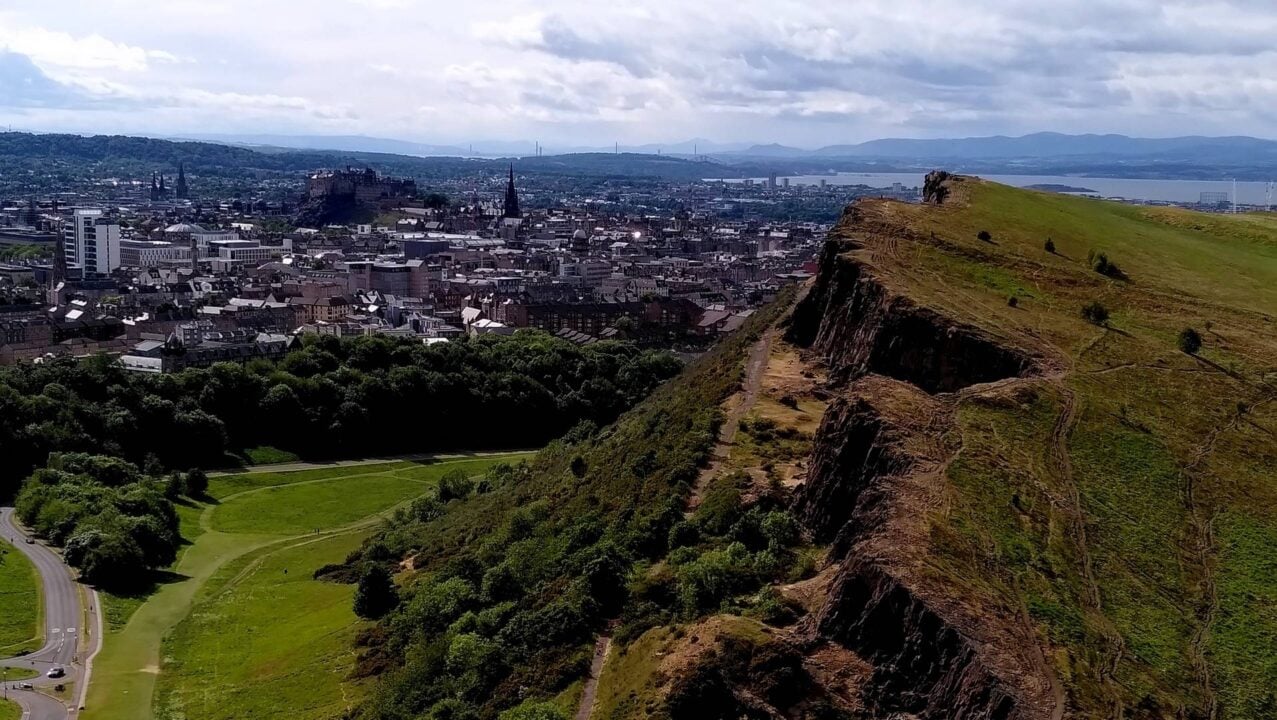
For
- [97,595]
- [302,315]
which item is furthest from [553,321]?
[97,595]

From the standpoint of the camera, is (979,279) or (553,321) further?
(553,321)

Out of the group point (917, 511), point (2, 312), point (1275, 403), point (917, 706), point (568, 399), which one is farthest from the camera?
point (2, 312)

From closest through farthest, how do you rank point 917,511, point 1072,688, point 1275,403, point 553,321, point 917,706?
point 1072,688 → point 917,706 → point 917,511 → point 1275,403 → point 553,321

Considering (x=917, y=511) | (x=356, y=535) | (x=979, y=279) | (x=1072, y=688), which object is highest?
(x=979, y=279)

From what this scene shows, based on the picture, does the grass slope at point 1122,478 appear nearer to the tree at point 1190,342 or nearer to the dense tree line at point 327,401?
the tree at point 1190,342

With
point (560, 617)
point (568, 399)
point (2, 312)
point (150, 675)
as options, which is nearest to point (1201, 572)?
A: point (560, 617)

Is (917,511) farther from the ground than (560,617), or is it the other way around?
(917,511)

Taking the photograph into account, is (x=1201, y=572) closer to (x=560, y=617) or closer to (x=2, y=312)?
(x=560, y=617)

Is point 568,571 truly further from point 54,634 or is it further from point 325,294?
point 325,294
